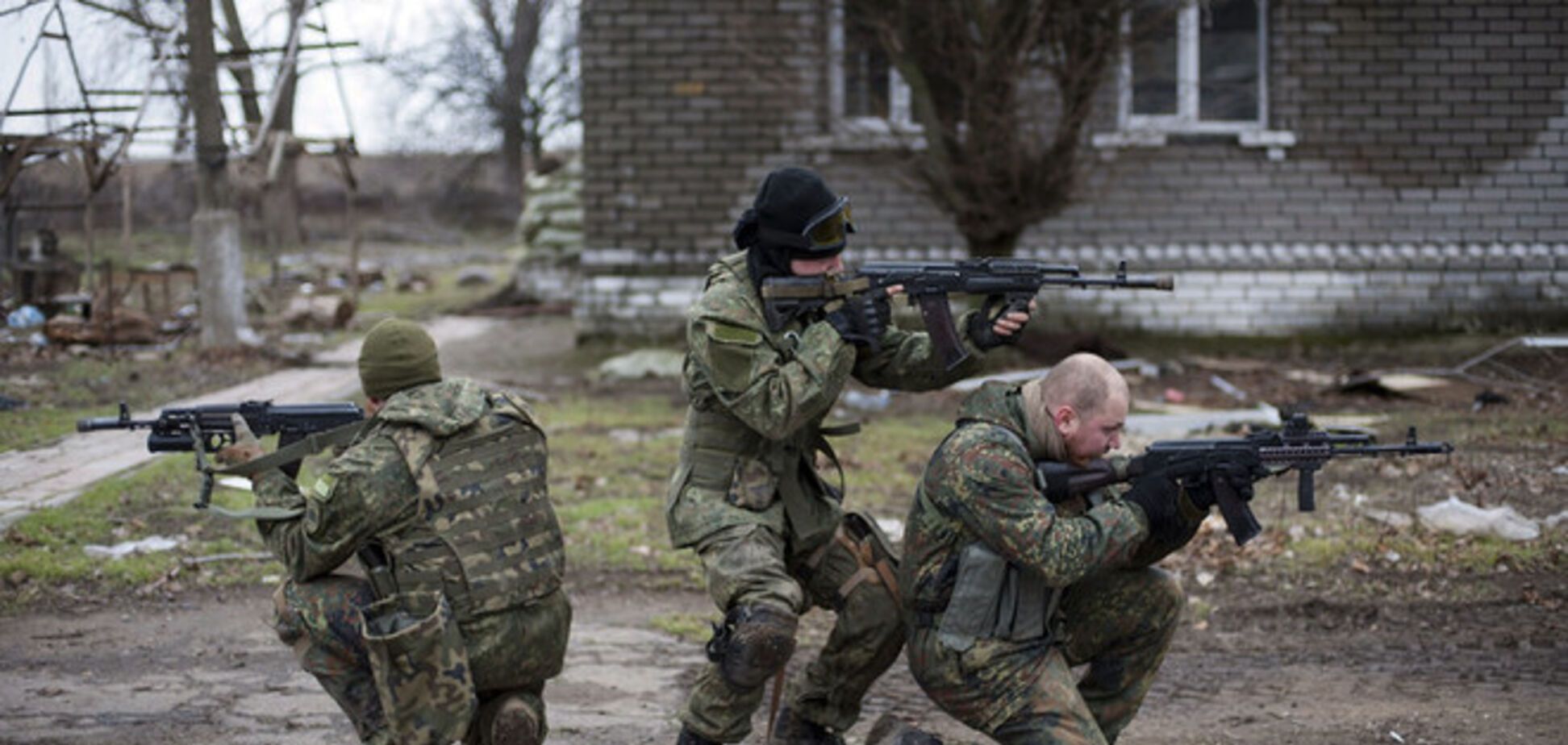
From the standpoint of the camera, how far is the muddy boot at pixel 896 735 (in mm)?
4617

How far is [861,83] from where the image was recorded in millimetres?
15391

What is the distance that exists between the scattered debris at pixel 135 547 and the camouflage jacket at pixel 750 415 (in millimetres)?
3761

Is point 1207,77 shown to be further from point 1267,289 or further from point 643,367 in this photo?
point 643,367

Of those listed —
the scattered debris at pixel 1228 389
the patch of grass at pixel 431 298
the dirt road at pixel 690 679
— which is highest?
the patch of grass at pixel 431 298

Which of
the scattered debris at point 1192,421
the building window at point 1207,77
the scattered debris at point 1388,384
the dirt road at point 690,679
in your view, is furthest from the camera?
the building window at point 1207,77

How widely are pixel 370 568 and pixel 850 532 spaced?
1.47 m

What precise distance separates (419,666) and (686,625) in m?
2.74

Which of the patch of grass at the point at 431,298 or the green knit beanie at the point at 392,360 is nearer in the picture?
the green knit beanie at the point at 392,360

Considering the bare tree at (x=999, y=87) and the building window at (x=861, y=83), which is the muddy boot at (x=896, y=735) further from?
the building window at (x=861, y=83)

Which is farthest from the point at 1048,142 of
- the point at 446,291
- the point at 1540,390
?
the point at 446,291

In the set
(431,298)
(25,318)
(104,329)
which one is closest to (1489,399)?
(25,318)

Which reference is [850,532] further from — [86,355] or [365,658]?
[86,355]

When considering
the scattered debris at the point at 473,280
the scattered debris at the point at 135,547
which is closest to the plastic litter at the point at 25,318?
the scattered debris at the point at 135,547

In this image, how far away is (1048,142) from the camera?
14.7 metres
